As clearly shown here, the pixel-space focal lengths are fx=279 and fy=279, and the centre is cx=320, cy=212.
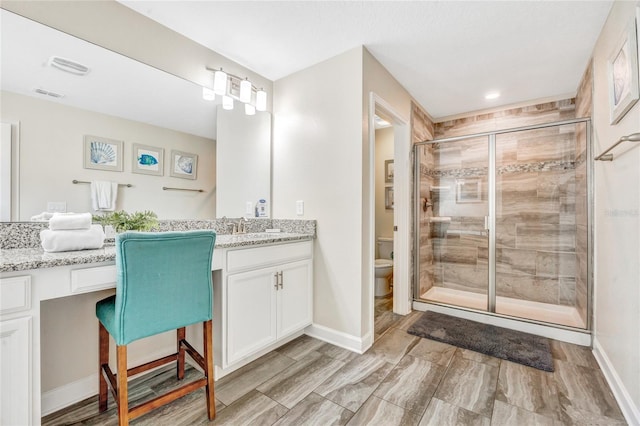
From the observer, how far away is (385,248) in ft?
13.3

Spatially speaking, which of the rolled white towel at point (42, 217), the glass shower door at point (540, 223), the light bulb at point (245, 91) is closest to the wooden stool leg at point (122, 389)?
the rolled white towel at point (42, 217)

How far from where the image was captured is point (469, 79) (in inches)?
104

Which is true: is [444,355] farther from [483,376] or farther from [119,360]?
[119,360]

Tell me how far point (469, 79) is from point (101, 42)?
9.49 feet

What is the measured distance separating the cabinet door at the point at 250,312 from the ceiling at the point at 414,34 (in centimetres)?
170

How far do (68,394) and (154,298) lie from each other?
0.88 meters

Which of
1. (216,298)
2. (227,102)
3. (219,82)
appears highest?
(219,82)

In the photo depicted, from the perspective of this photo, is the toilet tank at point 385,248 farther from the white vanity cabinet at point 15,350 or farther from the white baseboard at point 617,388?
the white vanity cabinet at point 15,350

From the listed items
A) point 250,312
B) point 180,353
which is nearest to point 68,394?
point 180,353

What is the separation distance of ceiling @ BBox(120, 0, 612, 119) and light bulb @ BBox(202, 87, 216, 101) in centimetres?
33

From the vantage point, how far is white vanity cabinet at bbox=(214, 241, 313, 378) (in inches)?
69.8

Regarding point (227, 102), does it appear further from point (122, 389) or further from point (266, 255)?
point (122, 389)

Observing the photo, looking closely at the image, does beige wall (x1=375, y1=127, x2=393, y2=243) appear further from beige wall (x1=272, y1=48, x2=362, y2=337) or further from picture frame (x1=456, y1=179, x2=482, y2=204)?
beige wall (x1=272, y1=48, x2=362, y2=337)

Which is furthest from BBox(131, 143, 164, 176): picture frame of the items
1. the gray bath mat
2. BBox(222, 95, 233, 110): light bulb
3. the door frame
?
the gray bath mat
